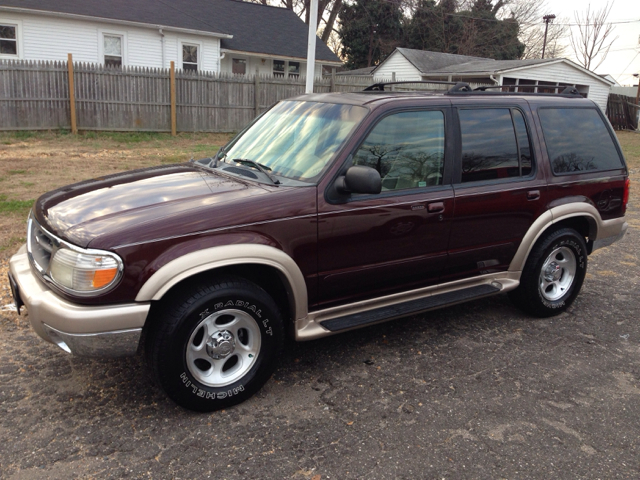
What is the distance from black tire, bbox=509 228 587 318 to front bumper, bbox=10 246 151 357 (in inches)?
129

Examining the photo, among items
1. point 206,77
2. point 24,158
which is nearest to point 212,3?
point 206,77

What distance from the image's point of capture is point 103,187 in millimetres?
3799

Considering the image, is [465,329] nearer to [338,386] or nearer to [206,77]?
[338,386]

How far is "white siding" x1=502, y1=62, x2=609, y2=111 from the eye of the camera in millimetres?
27406

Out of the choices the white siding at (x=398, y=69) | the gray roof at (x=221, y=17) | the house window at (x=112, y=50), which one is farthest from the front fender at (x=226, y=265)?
the white siding at (x=398, y=69)

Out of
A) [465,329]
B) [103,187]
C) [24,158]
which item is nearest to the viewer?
[103,187]

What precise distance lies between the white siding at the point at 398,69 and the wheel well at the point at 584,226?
2623 cm

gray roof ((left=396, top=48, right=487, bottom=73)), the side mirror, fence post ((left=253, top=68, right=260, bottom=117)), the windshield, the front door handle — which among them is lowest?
the front door handle

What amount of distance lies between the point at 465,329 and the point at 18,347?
3534 millimetres

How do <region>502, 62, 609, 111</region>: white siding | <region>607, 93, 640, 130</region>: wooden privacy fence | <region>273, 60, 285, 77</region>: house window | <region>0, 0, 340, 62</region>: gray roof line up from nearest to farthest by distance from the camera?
1. <region>0, 0, 340, 62</region>: gray roof
2. <region>502, 62, 609, 111</region>: white siding
3. <region>273, 60, 285, 77</region>: house window
4. <region>607, 93, 640, 130</region>: wooden privacy fence

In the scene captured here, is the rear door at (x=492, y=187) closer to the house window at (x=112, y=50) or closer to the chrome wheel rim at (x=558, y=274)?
the chrome wheel rim at (x=558, y=274)


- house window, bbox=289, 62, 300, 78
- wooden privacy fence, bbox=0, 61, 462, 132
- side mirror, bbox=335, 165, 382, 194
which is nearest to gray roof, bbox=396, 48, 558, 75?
house window, bbox=289, 62, 300, 78

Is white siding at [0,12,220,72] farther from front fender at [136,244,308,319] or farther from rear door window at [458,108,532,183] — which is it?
front fender at [136,244,308,319]

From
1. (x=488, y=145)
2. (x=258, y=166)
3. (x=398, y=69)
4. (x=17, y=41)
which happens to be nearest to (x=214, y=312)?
(x=258, y=166)
